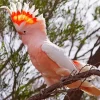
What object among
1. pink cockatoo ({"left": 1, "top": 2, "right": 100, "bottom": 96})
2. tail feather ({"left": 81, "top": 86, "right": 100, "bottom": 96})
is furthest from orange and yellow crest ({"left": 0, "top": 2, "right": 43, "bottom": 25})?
tail feather ({"left": 81, "top": 86, "right": 100, "bottom": 96})

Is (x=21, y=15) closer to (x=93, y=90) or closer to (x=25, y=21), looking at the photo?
(x=25, y=21)

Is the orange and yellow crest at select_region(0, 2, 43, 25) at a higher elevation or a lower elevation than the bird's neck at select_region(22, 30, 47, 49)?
higher

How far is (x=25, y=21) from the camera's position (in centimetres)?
100

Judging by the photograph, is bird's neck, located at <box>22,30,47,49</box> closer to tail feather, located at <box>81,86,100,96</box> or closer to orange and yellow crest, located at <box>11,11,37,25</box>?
orange and yellow crest, located at <box>11,11,37,25</box>

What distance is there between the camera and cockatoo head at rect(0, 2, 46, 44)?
3.26 ft

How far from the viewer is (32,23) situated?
1.03 m

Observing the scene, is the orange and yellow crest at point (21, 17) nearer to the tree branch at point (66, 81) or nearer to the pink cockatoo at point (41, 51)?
the pink cockatoo at point (41, 51)

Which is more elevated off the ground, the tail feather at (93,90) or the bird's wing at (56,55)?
the bird's wing at (56,55)

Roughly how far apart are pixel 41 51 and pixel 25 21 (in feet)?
0.35

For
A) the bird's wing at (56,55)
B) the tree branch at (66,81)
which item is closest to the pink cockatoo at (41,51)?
the bird's wing at (56,55)

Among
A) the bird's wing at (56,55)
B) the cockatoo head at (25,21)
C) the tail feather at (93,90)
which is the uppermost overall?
the cockatoo head at (25,21)

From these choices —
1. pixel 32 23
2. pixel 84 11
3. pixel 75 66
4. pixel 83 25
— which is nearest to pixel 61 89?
pixel 75 66

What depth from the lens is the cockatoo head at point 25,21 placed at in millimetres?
993

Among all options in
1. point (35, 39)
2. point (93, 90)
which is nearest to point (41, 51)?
point (35, 39)
